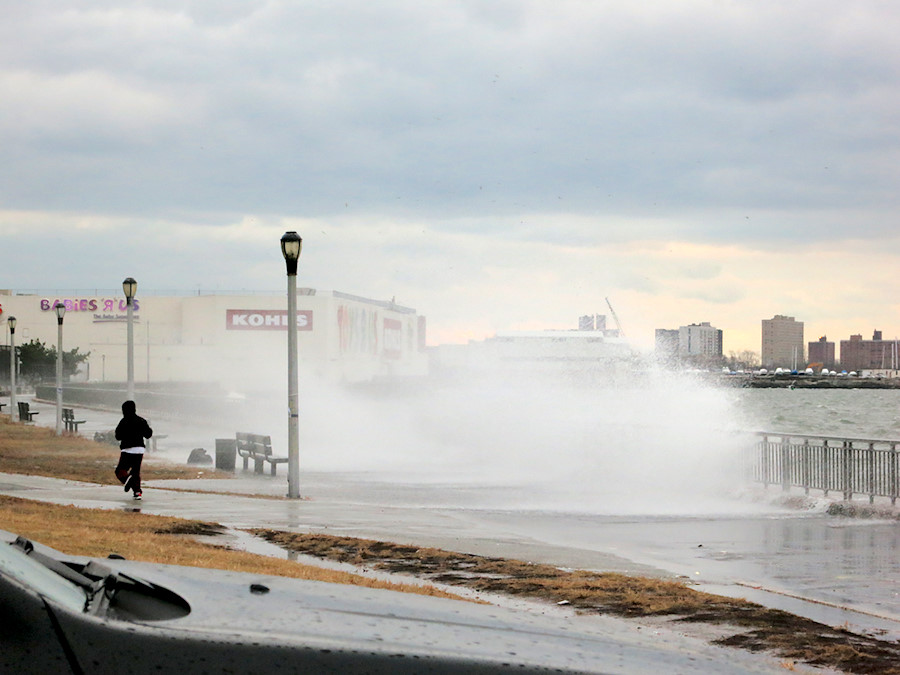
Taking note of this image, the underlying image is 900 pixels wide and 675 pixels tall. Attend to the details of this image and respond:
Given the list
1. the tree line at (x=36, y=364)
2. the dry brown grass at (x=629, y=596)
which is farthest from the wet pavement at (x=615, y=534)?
the tree line at (x=36, y=364)

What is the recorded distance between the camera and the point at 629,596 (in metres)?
9.85

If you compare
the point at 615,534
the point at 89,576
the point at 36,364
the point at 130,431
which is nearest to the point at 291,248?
the point at 130,431

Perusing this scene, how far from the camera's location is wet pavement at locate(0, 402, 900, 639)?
439 inches

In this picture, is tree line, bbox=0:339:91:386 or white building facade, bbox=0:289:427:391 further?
white building facade, bbox=0:289:427:391

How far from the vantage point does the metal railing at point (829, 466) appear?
18984mm

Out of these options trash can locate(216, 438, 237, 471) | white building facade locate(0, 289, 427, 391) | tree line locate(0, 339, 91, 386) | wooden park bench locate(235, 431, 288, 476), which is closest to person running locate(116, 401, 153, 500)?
wooden park bench locate(235, 431, 288, 476)

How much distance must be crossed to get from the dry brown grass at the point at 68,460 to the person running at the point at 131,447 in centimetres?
376

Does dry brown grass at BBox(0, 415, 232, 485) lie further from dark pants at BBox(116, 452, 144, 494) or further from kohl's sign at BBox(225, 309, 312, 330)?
kohl's sign at BBox(225, 309, 312, 330)

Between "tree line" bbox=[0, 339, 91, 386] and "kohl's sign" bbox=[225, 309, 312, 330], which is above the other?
"kohl's sign" bbox=[225, 309, 312, 330]

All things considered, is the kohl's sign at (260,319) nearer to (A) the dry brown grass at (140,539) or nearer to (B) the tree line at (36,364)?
(B) the tree line at (36,364)

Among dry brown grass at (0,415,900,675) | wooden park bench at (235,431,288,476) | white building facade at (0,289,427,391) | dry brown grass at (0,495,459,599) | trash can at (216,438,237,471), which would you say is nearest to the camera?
Answer: dry brown grass at (0,415,900,675)

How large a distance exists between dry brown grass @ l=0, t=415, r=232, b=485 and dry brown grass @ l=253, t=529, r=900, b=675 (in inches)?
463

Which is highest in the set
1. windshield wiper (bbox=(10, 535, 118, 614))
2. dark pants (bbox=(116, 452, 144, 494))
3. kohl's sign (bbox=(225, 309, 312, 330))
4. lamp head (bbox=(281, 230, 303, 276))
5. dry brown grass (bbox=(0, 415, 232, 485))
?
kohl's sign (bbox=(225, 309, 312, 330))

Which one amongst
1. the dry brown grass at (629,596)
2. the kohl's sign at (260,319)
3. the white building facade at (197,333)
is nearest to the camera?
the dry brown grass at (629,596)
